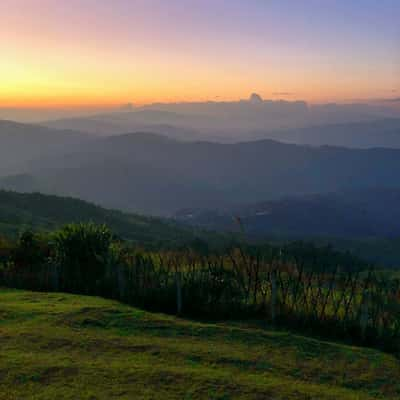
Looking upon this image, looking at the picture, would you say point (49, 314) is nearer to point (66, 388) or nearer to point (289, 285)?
point (66, 388)

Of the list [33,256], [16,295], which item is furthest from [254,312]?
[33,256]

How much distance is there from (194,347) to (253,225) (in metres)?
168

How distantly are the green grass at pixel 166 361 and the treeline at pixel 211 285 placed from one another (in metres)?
0.88

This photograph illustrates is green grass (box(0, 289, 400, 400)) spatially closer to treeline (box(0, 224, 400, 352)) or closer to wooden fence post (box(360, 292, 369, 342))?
wooden fence post (box(360, 292, 369, 342))

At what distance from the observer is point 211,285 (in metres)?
9.56

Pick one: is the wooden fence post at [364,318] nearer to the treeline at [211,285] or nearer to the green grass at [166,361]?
the treeline at [211,285]

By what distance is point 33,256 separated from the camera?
1329 centimetres

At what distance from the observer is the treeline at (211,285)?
8.12m

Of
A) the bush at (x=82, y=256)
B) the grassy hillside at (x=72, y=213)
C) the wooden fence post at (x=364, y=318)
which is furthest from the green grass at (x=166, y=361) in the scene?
the grassy hillside at (x=72, y=213)

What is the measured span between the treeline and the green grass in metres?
0.88

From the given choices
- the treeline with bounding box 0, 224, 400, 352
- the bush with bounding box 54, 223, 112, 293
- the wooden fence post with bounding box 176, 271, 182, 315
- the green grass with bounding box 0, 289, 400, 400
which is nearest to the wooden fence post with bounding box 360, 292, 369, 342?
the treeline with bounding box 0, 224, 400, 352

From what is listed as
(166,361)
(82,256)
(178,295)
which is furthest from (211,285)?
(82,256)

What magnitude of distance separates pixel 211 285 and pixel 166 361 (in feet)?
11.7

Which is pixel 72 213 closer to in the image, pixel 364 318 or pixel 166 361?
pixel 364 318
